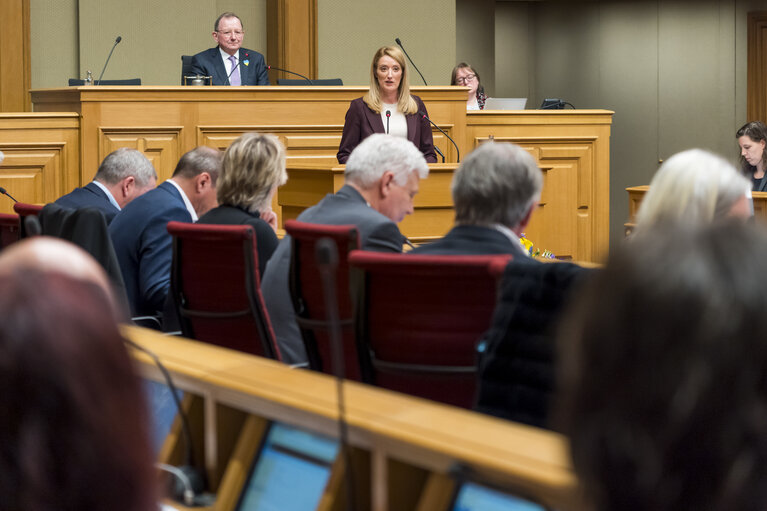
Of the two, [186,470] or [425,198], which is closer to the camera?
[186,470]

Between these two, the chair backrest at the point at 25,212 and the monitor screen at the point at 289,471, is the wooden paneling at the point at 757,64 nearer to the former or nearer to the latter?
the chair backrest at the point at 25,212

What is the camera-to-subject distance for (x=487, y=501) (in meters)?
1.36

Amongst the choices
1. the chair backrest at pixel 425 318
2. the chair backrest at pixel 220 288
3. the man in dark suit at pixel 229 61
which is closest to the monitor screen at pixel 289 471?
the chair backrest at pixel 425 318

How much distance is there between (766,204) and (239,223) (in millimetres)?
4384

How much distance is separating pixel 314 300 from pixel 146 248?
1212 mm

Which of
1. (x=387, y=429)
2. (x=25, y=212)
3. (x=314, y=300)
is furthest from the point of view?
(x=25, y=212)

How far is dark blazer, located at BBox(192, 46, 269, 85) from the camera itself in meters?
8.20

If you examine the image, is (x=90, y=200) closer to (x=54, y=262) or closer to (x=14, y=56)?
(x=54, y=262)

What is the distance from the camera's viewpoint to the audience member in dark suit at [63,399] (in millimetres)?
734

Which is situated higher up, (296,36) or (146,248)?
(296,36)

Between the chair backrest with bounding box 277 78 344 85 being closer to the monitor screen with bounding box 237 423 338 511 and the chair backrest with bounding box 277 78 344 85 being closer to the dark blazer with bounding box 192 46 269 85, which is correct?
the dark blazer with bounding box 192 46 269 85

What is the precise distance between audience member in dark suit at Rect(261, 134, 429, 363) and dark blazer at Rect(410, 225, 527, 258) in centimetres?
58

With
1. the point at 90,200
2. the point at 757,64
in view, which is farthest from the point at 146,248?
the point at 757,64

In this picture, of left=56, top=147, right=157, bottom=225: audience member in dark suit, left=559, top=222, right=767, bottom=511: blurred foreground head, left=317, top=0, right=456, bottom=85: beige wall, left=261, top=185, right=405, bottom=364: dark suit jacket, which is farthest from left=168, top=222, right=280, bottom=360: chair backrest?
left=317, top=0, right=456, bottom=85: beige wall
